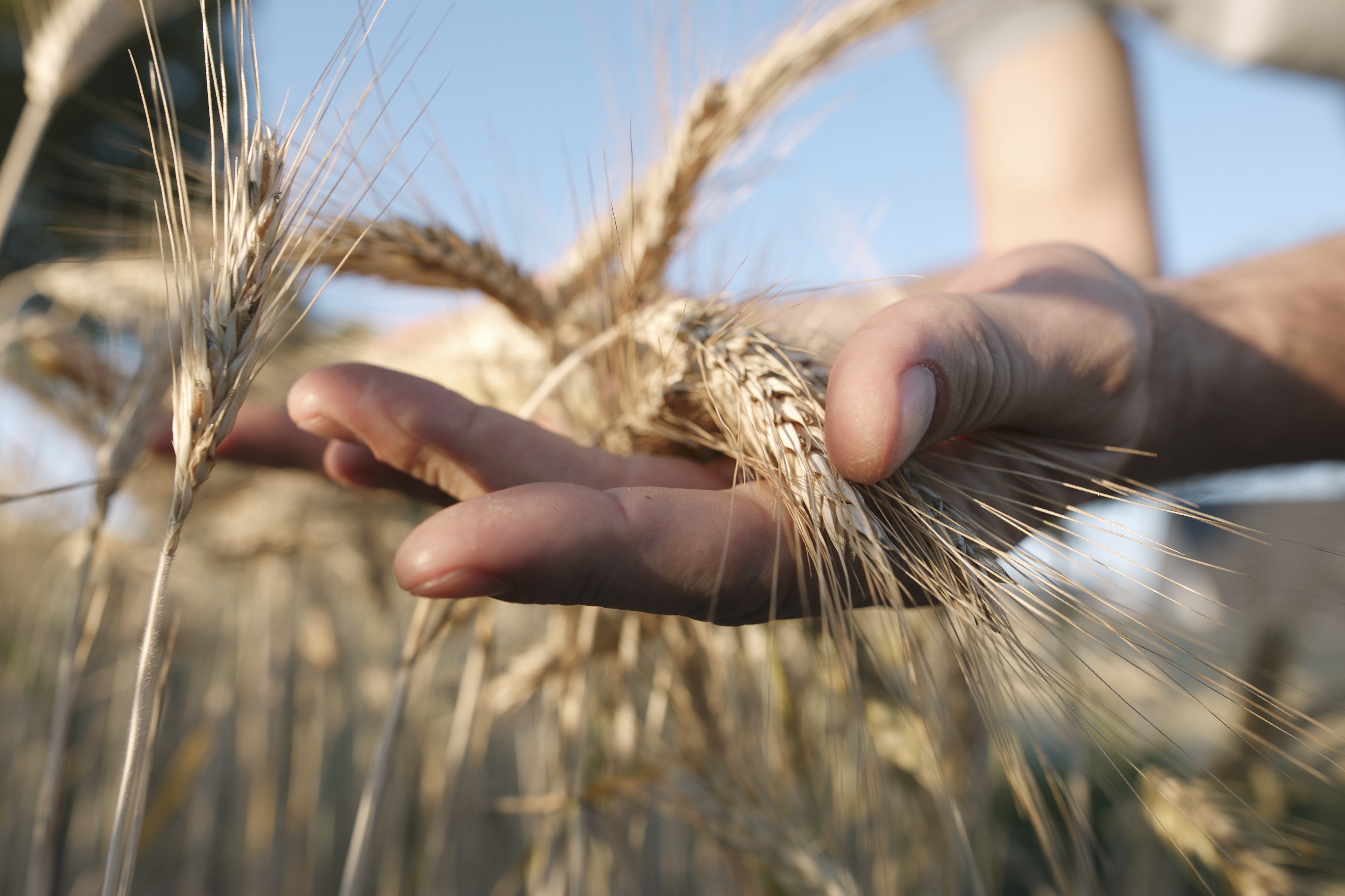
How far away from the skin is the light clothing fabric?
1.88 ft

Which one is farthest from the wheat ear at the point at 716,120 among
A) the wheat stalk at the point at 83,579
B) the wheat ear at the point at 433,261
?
the wheat stalk at the point at 83,579

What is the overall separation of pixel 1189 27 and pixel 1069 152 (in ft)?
1.47

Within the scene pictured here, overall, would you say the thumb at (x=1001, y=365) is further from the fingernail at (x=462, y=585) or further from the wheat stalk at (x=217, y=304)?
the wheat stalk at (x=217, y=304)

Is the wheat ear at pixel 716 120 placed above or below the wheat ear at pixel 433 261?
above

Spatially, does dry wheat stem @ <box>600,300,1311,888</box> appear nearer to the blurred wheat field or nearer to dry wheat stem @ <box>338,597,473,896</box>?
the blurred wheat field

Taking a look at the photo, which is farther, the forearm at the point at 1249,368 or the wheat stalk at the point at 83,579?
the forearm at the point at 1249,368

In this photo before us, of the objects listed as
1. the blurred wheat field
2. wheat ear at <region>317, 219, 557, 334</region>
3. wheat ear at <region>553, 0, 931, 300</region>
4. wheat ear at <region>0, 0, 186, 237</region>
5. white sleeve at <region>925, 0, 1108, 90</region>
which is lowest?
the blurred wheat field

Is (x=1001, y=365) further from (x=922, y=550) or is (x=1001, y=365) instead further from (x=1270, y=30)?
(x=1270, y=30)

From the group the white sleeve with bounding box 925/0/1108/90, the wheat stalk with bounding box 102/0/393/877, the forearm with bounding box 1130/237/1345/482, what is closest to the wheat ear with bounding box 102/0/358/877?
the wheat stalk with bounding box 102/0/393/877

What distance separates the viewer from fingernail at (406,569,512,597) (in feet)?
1.31

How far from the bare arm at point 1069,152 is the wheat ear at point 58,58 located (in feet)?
5.15

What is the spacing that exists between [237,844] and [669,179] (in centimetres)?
210

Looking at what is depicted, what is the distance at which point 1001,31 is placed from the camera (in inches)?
67.0

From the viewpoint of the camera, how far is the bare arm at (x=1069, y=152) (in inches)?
57.7
